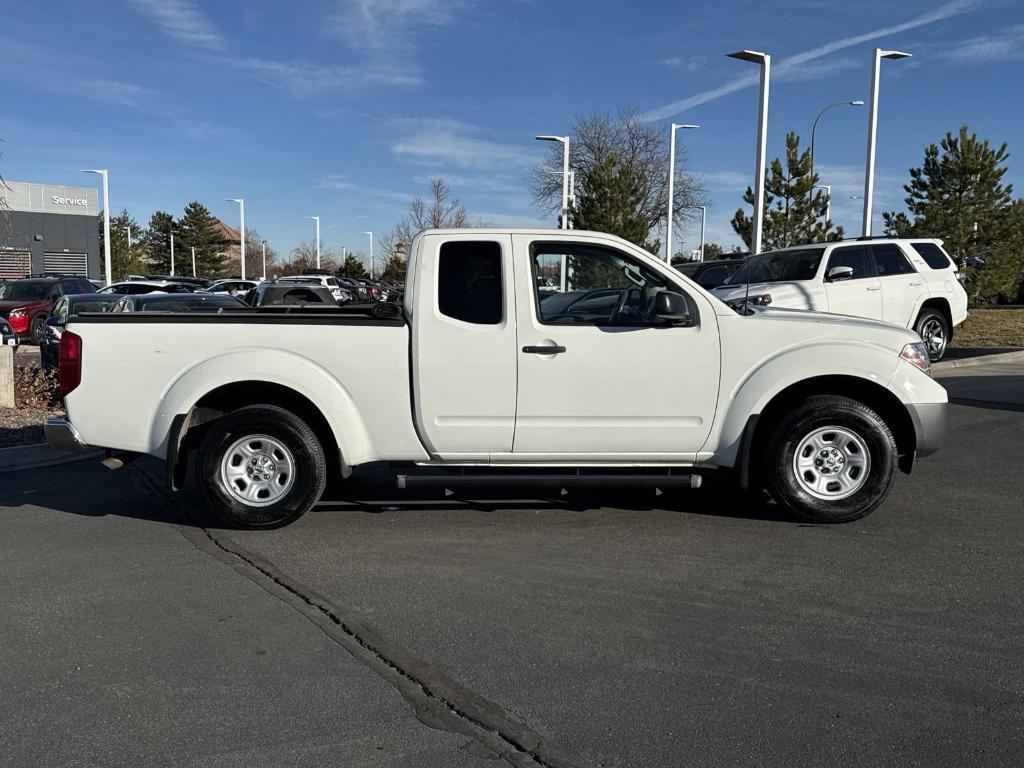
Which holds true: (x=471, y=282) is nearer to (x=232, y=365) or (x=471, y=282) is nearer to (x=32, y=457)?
(x=232, y=365)

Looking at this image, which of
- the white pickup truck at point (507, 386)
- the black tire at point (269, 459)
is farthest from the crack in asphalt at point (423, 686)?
the white pickup truck at point (507, 386)

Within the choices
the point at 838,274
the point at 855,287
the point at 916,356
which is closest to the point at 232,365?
the point at 916,356

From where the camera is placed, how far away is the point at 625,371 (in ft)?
18.8

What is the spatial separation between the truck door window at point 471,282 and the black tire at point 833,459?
80.4 inches

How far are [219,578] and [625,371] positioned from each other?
8.99 feet

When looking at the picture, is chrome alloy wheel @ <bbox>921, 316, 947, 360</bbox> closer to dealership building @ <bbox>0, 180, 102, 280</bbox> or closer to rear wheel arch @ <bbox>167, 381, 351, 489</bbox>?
rear wheel arch @ <bbox>167, 381, 351, 489</bbox>

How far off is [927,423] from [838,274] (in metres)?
8.25

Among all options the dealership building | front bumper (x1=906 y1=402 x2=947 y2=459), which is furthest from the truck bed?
the dealership building

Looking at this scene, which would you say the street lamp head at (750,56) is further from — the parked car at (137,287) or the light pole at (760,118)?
the parked car at (137,287)

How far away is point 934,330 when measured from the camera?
14.4 meters

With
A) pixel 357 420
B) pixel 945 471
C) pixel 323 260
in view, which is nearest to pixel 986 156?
pixel 945 471

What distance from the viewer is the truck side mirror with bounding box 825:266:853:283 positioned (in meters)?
13.4

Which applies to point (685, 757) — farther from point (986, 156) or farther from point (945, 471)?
point (986, 156)

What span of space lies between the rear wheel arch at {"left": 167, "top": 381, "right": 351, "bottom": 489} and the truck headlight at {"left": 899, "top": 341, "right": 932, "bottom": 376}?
3.79 metres
